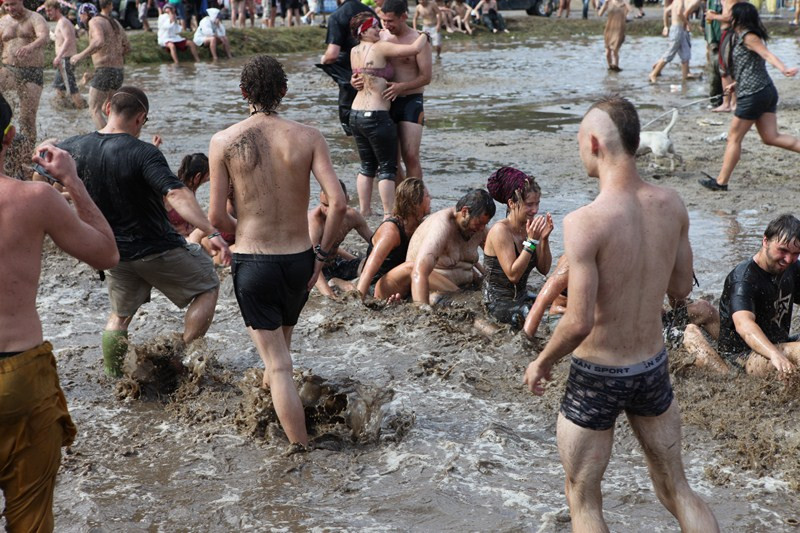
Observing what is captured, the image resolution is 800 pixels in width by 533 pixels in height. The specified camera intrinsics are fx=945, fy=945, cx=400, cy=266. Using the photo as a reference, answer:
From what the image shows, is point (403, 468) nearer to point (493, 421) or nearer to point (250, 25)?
point (493, 421)

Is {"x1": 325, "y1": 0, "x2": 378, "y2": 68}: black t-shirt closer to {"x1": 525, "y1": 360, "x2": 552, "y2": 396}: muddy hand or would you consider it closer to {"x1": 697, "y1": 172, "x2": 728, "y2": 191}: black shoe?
{"x1": 697, "y1": 172, "x2": 728, "y2": 191}: black shoe

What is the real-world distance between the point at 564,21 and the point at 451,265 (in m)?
26.9

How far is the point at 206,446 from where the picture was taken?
5086 mm

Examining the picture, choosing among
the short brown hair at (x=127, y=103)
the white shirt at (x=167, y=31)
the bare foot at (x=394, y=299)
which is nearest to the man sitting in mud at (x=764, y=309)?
the bare foot at (x=394, y=299)

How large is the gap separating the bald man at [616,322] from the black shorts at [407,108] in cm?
537

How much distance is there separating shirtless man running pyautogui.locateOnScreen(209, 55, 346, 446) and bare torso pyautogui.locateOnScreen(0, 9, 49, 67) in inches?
305

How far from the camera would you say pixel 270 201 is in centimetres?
467

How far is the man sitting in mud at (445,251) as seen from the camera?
6883mm

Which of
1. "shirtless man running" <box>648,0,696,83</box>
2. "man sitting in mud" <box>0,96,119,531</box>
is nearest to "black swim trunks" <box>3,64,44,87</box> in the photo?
"man sitting in mud" <box>0,96,119,531</box>

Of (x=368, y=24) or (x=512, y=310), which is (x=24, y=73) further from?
(x=512, y=310)

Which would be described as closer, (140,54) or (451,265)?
(451,265)

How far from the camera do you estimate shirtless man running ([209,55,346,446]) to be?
182 inches

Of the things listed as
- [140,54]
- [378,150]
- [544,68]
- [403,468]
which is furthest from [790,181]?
[140,54]

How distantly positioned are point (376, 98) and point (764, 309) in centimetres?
421
